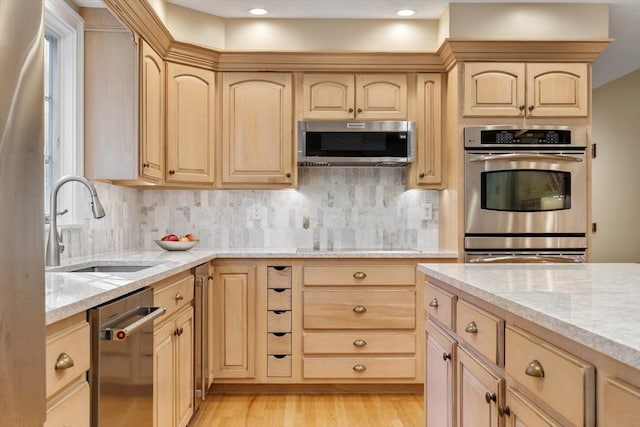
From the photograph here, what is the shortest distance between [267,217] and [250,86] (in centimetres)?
98

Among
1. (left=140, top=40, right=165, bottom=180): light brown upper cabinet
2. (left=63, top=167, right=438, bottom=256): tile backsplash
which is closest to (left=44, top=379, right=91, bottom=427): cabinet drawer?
(left=140, top=40, right=165, bottom=180): light brown upper cabinet

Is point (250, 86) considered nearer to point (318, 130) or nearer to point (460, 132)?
point (318, 130)

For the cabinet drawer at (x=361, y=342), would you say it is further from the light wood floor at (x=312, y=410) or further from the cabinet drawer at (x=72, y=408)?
the cabinet drawer at (x=72, y=408)

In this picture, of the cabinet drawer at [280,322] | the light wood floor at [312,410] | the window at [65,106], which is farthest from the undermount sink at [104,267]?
the cabinet drawer at [280,322]

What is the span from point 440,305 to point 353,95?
2.12 metres

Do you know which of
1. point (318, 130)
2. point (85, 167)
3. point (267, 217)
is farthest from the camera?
point (267, 217)

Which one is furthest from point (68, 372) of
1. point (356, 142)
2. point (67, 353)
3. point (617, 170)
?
point (617, 170)

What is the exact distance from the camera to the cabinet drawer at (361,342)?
3.45 metres

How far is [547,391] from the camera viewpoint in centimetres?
111

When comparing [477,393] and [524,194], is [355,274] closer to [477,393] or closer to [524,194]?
[524,194]

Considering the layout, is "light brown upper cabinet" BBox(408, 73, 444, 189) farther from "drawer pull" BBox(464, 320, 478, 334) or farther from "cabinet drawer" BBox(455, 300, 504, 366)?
"drawer pull" BBox(464, 320, 478, 334)

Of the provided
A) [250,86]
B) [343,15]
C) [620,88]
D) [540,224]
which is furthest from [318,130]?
[620,88]

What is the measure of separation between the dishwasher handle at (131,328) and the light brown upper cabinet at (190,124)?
1.74 m

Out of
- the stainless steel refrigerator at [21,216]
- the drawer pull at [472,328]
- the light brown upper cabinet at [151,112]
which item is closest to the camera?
the stainless steel refrigerator at [21,216]
